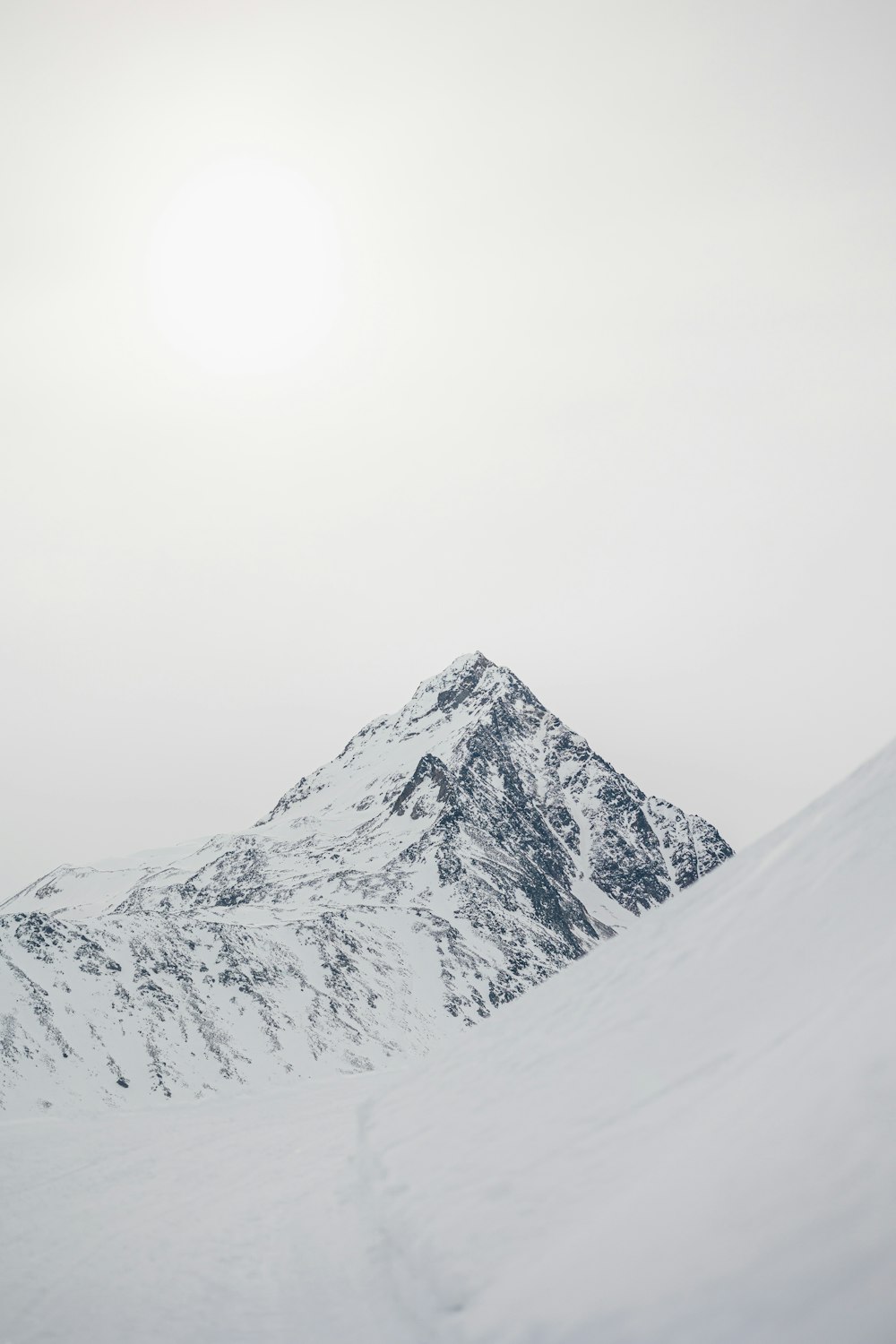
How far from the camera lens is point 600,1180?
29.4 ft

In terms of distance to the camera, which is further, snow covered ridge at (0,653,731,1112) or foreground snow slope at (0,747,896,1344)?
snow covered ridge at (0,653,731,1112)

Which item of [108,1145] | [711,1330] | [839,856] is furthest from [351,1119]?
[711,1330]

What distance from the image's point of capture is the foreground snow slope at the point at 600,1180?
6.25 metres

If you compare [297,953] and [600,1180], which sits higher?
[297,953]

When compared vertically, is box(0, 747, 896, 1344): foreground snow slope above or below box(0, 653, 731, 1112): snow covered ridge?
below

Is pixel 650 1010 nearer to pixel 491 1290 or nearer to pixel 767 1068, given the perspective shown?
pixel 767 1068

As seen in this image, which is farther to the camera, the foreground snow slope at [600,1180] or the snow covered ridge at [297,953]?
the snow covered ridge at [297,953]

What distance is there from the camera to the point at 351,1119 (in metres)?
18.4

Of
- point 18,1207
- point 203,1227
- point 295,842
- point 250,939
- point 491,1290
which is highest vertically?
point 295,842

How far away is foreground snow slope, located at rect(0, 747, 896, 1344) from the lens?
6254 mm

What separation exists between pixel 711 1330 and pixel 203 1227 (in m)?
9.44

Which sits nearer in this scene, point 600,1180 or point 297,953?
point 600,1180

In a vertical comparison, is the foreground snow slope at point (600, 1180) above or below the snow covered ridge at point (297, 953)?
below

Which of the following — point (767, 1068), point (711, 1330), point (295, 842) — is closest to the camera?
point (711, 1330)
